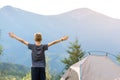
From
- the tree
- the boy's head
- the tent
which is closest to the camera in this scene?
the boy's head

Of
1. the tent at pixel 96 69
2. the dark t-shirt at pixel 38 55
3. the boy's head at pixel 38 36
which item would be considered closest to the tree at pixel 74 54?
the tent at pixel 96 69

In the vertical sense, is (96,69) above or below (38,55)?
below

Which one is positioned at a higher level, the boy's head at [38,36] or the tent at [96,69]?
the boy's head at [38,36]

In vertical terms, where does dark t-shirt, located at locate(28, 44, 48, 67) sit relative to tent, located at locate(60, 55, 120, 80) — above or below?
above

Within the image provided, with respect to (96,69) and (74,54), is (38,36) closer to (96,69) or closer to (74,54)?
(96,69)

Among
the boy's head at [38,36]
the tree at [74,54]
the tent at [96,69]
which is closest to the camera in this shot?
the boy's head at [38,36]

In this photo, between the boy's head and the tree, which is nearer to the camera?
the boy's head

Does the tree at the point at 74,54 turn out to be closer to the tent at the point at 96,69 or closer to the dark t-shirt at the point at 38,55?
the tent at the point at 96,69

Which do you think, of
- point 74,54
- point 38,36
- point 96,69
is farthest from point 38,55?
point 74,54

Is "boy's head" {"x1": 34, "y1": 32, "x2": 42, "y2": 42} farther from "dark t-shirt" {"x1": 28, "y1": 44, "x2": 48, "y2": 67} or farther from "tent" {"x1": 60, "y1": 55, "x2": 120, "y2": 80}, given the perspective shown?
"tent" {"x1": 60, "y1": 55, "x2": 120, "y2": 80}

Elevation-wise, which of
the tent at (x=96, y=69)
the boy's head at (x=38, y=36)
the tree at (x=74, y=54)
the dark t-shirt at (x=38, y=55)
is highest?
the boy's head at (x=38, y=36)

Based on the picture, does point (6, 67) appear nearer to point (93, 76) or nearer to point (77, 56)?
point (77, 56)

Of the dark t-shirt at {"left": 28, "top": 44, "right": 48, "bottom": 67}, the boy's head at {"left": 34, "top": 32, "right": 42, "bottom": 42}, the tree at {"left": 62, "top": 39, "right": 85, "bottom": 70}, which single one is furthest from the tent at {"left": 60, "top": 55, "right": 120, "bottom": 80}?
the tree at {"left": 62, "top": 39, "right": 85, "bottom": 70}

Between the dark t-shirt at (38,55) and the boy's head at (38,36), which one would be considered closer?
the boy's head at (38,36)
